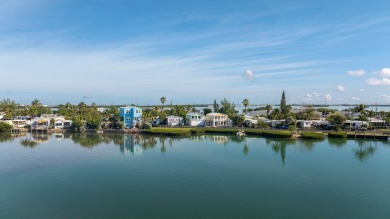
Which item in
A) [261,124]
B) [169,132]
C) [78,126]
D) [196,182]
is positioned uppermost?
[78,126]

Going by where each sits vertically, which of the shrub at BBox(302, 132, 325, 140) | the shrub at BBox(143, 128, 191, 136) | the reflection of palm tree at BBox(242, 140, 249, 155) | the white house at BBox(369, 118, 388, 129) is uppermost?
the white house at BBox(369, 118, 388, 129)

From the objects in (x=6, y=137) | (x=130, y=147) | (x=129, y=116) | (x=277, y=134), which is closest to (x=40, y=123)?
(x=6, y=137)

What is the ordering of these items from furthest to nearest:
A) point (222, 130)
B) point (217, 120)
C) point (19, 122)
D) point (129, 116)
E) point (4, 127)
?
1. point (217, 120)
2. point (19, 122)
3. point (129, 116)
4. point (222, 130)
5. point (4, 127)

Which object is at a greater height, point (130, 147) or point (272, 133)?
point (272, 133)

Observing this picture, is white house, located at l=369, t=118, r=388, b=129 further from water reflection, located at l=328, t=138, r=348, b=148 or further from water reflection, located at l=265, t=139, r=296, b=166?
water reflection, located at l=265, t=139, r=296, b=166

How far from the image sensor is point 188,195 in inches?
955

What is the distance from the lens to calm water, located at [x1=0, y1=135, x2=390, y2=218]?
21.2 m

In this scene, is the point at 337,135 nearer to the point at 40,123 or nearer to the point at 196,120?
the point at 196,120

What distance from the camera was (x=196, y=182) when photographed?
2789 centimetres

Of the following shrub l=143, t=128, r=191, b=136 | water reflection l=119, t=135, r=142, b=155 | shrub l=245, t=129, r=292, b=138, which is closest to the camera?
water reflection l=119, t=135, r=142, b=155

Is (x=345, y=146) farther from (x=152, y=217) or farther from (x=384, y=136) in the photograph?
(x=152, y=217)

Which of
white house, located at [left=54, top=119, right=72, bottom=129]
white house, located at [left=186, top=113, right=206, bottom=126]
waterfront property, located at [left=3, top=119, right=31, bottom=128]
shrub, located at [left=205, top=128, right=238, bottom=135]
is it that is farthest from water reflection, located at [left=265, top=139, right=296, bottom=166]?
waterfront property, located at [left=3, top=119, right=31, bottom=128]

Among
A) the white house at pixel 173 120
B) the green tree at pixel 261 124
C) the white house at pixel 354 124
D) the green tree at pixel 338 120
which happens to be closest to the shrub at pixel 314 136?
the green tree at pixel 338 120

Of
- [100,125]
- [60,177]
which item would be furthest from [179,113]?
[60,177]
